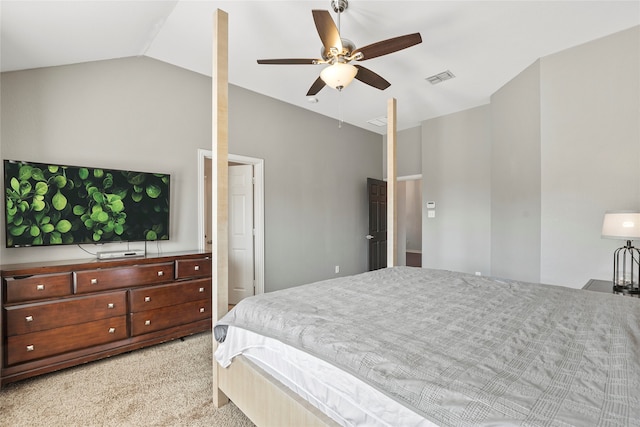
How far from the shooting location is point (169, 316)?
2.97 m

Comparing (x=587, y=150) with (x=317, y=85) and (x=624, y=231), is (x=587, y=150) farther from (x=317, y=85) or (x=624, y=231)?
(x=317, y=85)

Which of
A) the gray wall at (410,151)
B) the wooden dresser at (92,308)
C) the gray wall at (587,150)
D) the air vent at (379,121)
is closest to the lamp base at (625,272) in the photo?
the gray wall at (587,150)

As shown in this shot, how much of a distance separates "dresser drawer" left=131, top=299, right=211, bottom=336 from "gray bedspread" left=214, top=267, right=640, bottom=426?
1393mm

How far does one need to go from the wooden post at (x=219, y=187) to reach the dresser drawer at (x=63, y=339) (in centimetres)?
125

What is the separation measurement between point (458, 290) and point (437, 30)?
92.4 inches

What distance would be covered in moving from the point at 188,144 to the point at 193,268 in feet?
4.82

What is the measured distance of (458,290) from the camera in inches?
80.7

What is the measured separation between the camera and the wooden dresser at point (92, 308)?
2.25m

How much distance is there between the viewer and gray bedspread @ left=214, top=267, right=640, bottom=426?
0.83 metres

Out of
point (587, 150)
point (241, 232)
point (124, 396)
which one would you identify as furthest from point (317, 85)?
point (124, 396)

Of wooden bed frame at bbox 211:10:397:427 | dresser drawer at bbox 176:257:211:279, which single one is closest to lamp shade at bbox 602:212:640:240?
wooden bed frame at bbox 211:10:397:427

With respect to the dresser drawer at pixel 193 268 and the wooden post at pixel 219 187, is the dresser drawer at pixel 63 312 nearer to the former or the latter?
the dresser drawer at pixel 193 268

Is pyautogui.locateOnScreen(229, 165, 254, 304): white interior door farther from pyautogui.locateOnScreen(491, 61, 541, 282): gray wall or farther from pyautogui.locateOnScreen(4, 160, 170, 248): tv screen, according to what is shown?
pyautogui.locateOnScreen(491, 61, 541, 282): gray wall

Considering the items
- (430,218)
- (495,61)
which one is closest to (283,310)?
(495,61)
